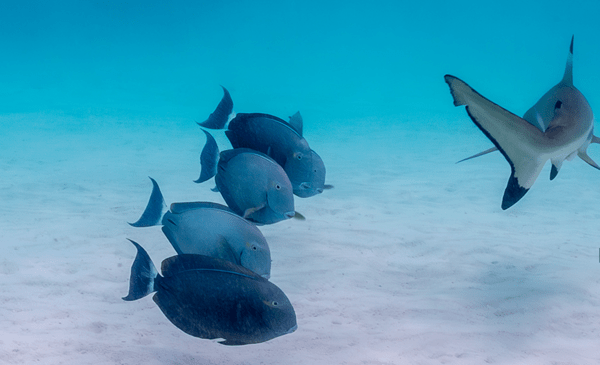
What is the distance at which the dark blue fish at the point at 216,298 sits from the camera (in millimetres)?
1259

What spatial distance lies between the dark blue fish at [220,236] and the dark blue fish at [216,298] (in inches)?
5.6

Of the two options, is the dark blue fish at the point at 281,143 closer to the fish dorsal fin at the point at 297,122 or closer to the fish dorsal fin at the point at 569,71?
the fish dorsal fin at the point at 297,122

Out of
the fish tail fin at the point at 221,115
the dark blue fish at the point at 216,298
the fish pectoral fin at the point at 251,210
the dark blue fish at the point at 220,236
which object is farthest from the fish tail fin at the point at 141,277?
the fish tail fin at the point at 221,115

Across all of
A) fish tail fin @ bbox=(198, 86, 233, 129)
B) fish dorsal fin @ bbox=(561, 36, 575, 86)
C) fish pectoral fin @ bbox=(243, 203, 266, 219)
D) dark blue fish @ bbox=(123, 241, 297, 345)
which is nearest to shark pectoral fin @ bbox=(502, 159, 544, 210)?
fish dorsal fin @ bbox=(561, 36, 575, 86)

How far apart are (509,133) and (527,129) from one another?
45 mm

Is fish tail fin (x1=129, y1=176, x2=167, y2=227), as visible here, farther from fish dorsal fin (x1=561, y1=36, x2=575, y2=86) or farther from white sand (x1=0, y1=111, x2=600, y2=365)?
A: fish dorsal fin (x1=561, y1=36, x2=575, y2=86)

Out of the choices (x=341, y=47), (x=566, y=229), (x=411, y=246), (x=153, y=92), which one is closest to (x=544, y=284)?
(x=411, y=246)

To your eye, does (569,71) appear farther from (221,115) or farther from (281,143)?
(221,115)

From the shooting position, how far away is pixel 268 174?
1.55 meters

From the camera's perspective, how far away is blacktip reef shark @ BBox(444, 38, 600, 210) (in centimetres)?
84

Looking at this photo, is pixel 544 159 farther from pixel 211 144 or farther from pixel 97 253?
pixel 97 253

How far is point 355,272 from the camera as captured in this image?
10.6 ft

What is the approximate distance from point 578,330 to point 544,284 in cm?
58

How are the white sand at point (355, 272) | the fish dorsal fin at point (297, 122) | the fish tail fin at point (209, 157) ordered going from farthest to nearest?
1. the white sand at point (355, 272)
2. the fish dorsal fin at point (297, 122)
3. the fish tail fin at point (209, 157)
